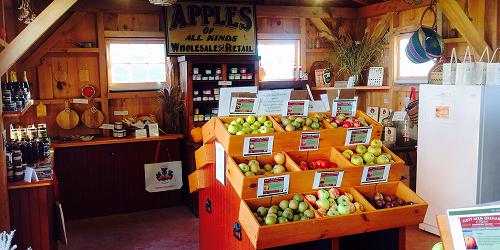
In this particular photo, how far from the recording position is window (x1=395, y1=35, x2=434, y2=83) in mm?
5879

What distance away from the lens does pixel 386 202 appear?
299 centimetres

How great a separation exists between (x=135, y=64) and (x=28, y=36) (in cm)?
254

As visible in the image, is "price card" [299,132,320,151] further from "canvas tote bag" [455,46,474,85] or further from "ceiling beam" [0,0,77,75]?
"ceiling beam" [0,0,77,75]

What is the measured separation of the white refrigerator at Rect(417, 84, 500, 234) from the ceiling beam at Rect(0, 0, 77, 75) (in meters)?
3.40

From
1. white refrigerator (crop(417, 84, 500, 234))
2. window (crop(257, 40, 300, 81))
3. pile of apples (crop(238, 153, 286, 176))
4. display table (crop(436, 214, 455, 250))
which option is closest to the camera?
display table (crop(436, 214, 455, 250))

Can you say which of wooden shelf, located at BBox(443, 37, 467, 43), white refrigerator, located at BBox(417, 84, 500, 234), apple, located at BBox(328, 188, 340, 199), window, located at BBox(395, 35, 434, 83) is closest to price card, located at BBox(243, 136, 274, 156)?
apple, located at BBox(328, 188, 340, 199)

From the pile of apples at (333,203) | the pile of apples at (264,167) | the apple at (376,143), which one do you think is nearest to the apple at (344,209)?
the pile of apples at (333,203)

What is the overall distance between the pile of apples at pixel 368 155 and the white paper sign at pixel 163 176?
9.77 ft

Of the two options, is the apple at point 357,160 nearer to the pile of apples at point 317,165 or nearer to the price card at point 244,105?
the pile of apples at point 317,165

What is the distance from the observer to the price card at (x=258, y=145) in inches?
119

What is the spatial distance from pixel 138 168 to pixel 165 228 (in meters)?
0.97

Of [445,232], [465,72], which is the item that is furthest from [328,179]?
[465,72]

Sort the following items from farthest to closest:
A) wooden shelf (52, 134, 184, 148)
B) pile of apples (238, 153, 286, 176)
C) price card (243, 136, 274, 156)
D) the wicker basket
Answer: the wicker basket, wooden shelf (52, 134, 184, 148), price card (243, 136, 274, 156), pile of apples (238, 153, 286, 176)

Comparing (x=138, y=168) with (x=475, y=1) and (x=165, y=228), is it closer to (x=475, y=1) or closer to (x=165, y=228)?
(x=165, y=228)
